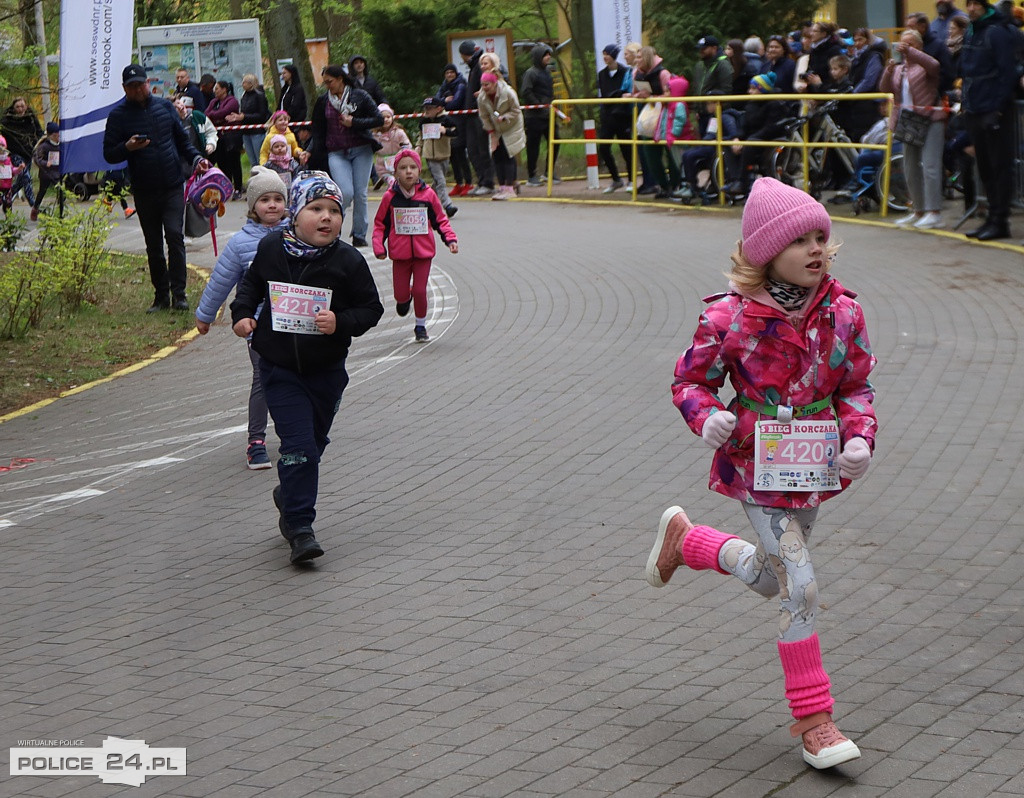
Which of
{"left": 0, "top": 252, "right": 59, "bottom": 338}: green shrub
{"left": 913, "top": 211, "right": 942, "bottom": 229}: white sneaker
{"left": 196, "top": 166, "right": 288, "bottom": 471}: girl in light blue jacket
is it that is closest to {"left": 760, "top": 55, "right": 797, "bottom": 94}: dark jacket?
{"left": 913, "top": 211, "right": 942, "bottom": 229}: white sneaker

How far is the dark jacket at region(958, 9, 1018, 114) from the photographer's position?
549 inches

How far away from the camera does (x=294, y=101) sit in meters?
25.5

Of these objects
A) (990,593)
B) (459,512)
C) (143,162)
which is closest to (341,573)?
(459,512)

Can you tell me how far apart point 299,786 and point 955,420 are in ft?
17.7

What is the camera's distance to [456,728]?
4.96 metres

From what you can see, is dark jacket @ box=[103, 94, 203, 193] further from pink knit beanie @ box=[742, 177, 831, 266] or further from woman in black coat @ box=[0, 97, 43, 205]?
pink knit beanie @ box=[742, 177, 831, 266]

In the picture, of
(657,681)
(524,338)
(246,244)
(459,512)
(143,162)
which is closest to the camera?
(657,681)

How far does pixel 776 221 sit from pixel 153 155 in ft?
32.5

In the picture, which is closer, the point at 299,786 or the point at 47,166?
the point at 299,786

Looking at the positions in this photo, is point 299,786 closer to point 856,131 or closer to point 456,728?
point 456,728

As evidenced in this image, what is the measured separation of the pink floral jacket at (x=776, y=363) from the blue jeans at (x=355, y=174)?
1358cm

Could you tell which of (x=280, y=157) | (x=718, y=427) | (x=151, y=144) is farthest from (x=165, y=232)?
(x=718, y=427)

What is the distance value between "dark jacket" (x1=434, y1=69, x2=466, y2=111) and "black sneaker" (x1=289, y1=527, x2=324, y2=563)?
18.0m

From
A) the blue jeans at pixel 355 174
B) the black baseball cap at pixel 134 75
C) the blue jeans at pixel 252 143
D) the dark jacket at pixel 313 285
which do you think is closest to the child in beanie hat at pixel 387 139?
the blue jeans at pixel 355 174
